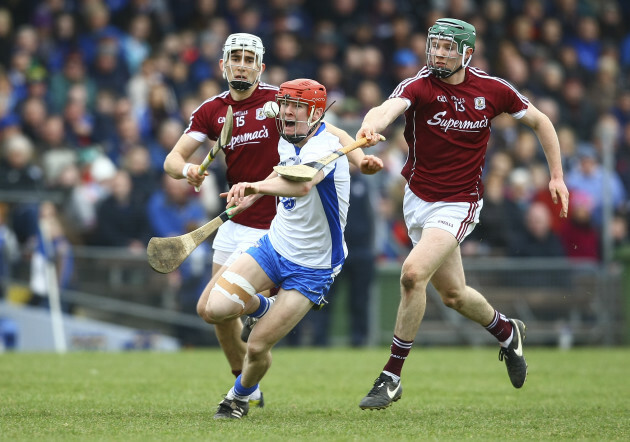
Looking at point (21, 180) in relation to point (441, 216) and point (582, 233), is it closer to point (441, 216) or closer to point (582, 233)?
point (441, 216)

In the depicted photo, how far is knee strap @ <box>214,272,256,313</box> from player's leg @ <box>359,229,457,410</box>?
1077 millimetres

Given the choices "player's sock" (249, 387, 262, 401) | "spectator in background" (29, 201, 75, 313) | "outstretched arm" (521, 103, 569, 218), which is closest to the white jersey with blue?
"player's sock" (249, 387, 262, 401)

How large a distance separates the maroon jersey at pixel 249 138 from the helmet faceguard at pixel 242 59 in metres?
0.16

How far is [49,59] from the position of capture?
15.0m

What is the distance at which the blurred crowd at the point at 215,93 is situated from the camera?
12984 millimetres

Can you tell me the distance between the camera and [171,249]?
6.54m

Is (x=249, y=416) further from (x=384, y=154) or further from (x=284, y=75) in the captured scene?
(x=284, y=75)

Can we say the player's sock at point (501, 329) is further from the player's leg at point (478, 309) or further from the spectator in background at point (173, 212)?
the spectator in background at point (173, 212)

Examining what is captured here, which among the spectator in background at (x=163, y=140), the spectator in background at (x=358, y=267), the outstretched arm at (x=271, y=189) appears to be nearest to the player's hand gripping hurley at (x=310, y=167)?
the outstretched arm at (x=271, y=189)

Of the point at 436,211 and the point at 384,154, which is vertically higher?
the point at 436,211

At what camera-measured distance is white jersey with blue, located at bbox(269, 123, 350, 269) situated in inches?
257

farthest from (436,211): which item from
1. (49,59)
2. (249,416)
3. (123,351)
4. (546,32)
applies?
(546,32)

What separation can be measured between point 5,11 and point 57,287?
16.4ft

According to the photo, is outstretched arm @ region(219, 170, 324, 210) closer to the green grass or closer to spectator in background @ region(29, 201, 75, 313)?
the green grass
